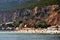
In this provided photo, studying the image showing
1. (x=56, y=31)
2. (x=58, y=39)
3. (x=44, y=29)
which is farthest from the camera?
(x=44, y=29)

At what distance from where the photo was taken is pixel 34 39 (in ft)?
425

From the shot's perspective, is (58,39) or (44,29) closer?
(58,39)

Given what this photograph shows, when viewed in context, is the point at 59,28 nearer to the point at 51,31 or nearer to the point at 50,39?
the point at 51,31

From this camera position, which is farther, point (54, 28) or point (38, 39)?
point (54, 28)

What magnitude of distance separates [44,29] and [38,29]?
16.3 ft

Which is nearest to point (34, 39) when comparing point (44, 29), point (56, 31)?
point (56, 31)

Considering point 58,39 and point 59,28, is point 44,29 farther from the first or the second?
point 58,39

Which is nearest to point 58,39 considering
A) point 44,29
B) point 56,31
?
point 56,31

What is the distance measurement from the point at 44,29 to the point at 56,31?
719 inches

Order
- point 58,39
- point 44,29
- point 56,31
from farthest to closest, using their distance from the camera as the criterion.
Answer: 1. point 44,29
2. point 56,31
3. point 58,39

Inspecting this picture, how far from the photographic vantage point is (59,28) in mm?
187375

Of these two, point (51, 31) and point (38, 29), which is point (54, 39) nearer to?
point (51, 31)

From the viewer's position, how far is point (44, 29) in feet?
643

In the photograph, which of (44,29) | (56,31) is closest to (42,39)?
(56,31)
